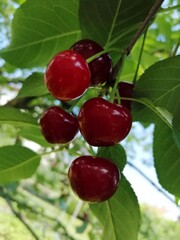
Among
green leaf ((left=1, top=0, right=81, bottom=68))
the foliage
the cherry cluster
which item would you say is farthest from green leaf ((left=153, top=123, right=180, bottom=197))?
green leaf ((left=1, top=0, right=81, bottom=68))

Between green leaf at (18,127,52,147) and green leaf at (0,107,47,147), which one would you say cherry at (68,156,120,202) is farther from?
green leaf at (18,127,52,147)

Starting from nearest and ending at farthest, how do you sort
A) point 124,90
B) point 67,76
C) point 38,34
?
point 67,76, point 124,90, point 38,34

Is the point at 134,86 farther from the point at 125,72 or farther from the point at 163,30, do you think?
the point at 163,30

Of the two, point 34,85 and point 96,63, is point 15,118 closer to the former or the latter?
point 34,85

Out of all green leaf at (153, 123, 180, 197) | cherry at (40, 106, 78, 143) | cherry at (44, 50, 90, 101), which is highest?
cherry at (44, 50, 90, 101)

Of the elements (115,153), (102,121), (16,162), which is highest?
(102,121)

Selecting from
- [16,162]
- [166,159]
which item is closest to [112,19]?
[166,159]
